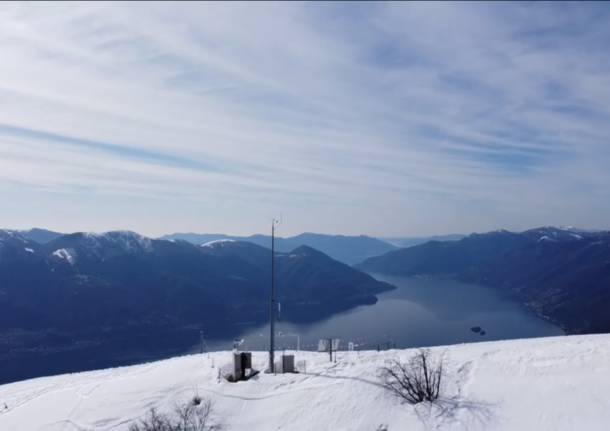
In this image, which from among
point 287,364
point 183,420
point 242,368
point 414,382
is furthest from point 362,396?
point 183,420

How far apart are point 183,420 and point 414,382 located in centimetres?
1178

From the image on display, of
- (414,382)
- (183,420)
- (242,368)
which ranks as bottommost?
(183,420)

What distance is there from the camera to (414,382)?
2300 cm

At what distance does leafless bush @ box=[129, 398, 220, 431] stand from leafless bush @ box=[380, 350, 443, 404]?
29.9ft

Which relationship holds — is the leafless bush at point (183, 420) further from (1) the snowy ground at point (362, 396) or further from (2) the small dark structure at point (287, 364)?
(2) the small dark structure at point (287, 364)

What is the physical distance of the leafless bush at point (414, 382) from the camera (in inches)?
863

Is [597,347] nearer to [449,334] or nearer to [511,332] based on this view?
[449,334]

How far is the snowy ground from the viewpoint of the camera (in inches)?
795

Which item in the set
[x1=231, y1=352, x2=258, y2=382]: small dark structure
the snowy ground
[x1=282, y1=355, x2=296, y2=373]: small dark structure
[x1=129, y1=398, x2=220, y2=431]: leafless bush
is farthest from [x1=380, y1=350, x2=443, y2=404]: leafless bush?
[x1=129, y1=398, x2=220, y2=431]: leafless bush

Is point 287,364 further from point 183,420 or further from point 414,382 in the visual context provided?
point 414,382

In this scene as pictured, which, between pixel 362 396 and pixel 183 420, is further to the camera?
pixel 362 396

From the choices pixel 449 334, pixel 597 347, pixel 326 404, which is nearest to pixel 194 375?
pixel 326 404

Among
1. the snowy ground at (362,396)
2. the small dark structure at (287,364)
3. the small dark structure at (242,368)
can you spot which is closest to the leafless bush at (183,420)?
the snowy ground at (362,396)

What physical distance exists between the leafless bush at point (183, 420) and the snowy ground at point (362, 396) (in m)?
0.75
